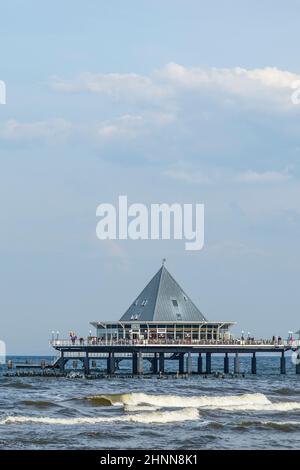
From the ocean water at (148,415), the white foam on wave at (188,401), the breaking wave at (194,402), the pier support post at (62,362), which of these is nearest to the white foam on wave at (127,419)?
the ocean water at (148,415)

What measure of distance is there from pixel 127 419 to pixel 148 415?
1.47m

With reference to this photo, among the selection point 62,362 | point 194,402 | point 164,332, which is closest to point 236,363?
point 164,332

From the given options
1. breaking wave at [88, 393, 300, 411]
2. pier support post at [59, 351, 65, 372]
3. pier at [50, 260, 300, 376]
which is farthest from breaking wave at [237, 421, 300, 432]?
pier support post at [59, 351, 65, 372]

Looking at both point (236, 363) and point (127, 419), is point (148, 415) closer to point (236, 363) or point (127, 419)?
point (127, 419)

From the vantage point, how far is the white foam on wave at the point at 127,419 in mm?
54094

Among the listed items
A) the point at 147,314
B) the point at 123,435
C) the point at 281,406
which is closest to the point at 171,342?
the point at 147,314

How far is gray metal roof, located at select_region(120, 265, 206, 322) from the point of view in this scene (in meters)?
106

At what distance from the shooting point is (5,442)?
44.7 metres

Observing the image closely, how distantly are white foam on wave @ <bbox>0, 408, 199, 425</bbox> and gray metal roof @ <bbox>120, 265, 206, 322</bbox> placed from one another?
45.8 meters

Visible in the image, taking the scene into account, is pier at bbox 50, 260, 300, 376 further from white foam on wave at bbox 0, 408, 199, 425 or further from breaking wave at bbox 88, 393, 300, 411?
white foam on wave at bbox 0, 408, 199, 425

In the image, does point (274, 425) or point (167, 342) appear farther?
point (167, 342)

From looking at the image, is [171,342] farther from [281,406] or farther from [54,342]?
[281,406]

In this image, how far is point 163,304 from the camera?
107 m
